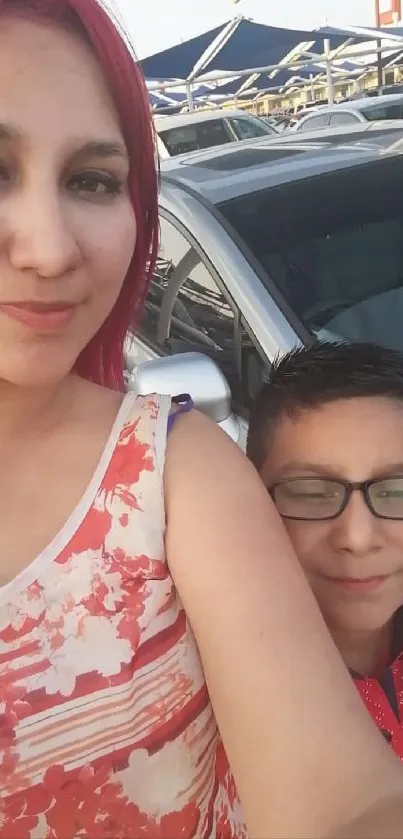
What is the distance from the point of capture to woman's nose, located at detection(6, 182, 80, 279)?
0.87 m

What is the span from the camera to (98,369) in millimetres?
1264

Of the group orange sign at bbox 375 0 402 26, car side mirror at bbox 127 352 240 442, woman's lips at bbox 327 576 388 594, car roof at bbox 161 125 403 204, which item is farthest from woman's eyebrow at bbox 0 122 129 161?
orange sign at bbox 375 0 402 26

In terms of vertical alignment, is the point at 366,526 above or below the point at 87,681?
above

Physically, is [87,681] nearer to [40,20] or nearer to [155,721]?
[155,721]

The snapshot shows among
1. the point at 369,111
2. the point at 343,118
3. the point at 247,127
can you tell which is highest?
the point at 247,127

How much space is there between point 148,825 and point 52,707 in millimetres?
203

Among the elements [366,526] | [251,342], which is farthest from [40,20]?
[251,342]

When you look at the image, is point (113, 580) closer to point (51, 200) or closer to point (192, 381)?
point (51, 200)

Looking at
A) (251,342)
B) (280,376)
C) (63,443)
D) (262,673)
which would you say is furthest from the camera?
(251,342)

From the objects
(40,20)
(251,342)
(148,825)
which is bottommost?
(148,825)

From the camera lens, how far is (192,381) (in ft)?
6.35

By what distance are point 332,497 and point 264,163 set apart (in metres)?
1.78

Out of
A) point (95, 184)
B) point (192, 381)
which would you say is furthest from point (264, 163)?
point (95, 184)

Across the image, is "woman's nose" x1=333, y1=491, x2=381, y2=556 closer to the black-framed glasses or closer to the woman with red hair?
the black-framed glasses
